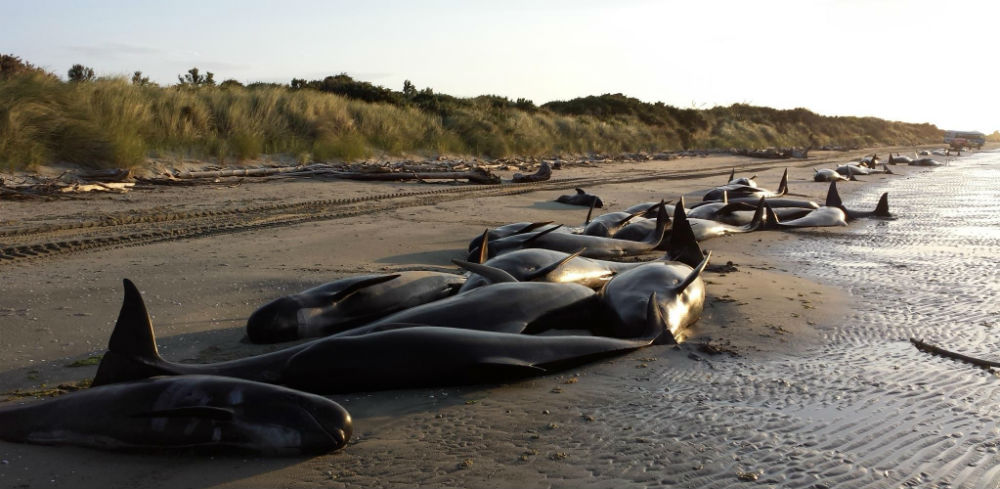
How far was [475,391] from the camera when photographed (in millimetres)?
4082

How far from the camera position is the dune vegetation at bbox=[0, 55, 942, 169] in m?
13.0

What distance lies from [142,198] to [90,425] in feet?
28.2

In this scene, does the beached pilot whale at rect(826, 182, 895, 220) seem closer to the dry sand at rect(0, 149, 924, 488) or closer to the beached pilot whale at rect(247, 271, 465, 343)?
the dry sand at rect(0, 149, 924, 488)

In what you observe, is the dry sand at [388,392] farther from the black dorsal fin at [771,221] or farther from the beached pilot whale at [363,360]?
the black dorsal fin at [771,221]

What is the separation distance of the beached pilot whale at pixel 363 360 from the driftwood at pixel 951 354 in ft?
7.93

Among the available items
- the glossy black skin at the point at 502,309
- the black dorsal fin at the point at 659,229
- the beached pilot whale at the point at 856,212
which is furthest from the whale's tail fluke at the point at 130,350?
the beached pilot whale at the point at 856,212

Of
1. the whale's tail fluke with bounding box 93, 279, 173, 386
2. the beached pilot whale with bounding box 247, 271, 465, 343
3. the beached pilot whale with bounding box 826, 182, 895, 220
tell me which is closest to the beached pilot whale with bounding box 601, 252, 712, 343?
the beached pilot whale with bounding box 247, 271, 465, 343

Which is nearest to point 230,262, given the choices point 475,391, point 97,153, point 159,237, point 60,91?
point 159,237

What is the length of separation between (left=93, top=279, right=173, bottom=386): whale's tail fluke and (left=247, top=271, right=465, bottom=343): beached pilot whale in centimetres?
112

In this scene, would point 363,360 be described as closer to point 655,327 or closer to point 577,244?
point 655,327

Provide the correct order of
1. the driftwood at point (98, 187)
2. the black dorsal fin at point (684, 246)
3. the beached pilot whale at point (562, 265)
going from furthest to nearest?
the driftwood at point (98, 187)
the black dorsal fin at point (684, 246)
the beached pilot whale at point (562, 265)

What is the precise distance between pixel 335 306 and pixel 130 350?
1578 mm

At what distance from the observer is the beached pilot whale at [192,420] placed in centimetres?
321

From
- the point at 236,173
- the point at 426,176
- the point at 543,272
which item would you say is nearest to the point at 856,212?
the point at 426,176
